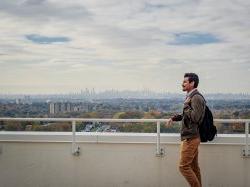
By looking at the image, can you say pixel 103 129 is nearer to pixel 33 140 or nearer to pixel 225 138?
pixel 33 140

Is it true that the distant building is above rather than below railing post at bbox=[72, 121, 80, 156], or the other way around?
above

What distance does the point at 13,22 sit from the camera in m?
18.8

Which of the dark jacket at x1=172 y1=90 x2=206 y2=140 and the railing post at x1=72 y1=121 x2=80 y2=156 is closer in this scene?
the dark jacket at x1=172 y1=90 x2=206 y2=140

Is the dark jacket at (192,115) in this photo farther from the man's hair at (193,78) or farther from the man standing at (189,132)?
the man's hair at (193,78)

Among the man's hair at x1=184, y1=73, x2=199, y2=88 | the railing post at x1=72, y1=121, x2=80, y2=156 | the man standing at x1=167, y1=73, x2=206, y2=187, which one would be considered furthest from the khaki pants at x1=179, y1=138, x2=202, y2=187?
the railing post at x1=72, y1=121, x2=80, y2=156

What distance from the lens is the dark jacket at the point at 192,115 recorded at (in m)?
6.44

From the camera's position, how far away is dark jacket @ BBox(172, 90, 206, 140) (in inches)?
253

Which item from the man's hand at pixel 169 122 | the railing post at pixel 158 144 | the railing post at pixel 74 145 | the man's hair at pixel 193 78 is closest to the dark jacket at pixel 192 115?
the man's hair at pixel 193 78

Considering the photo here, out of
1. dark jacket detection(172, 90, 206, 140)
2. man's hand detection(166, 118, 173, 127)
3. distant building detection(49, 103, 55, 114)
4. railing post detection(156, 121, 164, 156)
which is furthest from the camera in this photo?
distant building detection(49, 103, 55, 114)

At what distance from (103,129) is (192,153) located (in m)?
1.86

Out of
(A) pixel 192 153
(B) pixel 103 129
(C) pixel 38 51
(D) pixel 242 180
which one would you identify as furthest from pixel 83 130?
(C) pixel 38 51

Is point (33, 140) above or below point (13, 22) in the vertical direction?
below

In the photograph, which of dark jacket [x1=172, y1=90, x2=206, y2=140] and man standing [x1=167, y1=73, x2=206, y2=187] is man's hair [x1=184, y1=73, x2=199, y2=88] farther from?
dark jacket [x1=172, y1=90, x2=206, y2=140]

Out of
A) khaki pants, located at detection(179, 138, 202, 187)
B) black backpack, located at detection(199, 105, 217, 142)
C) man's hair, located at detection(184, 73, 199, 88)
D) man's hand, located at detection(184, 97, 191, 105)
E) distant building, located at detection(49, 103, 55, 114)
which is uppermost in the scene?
man's hair, located at detection(184, 73, 199, 88)
